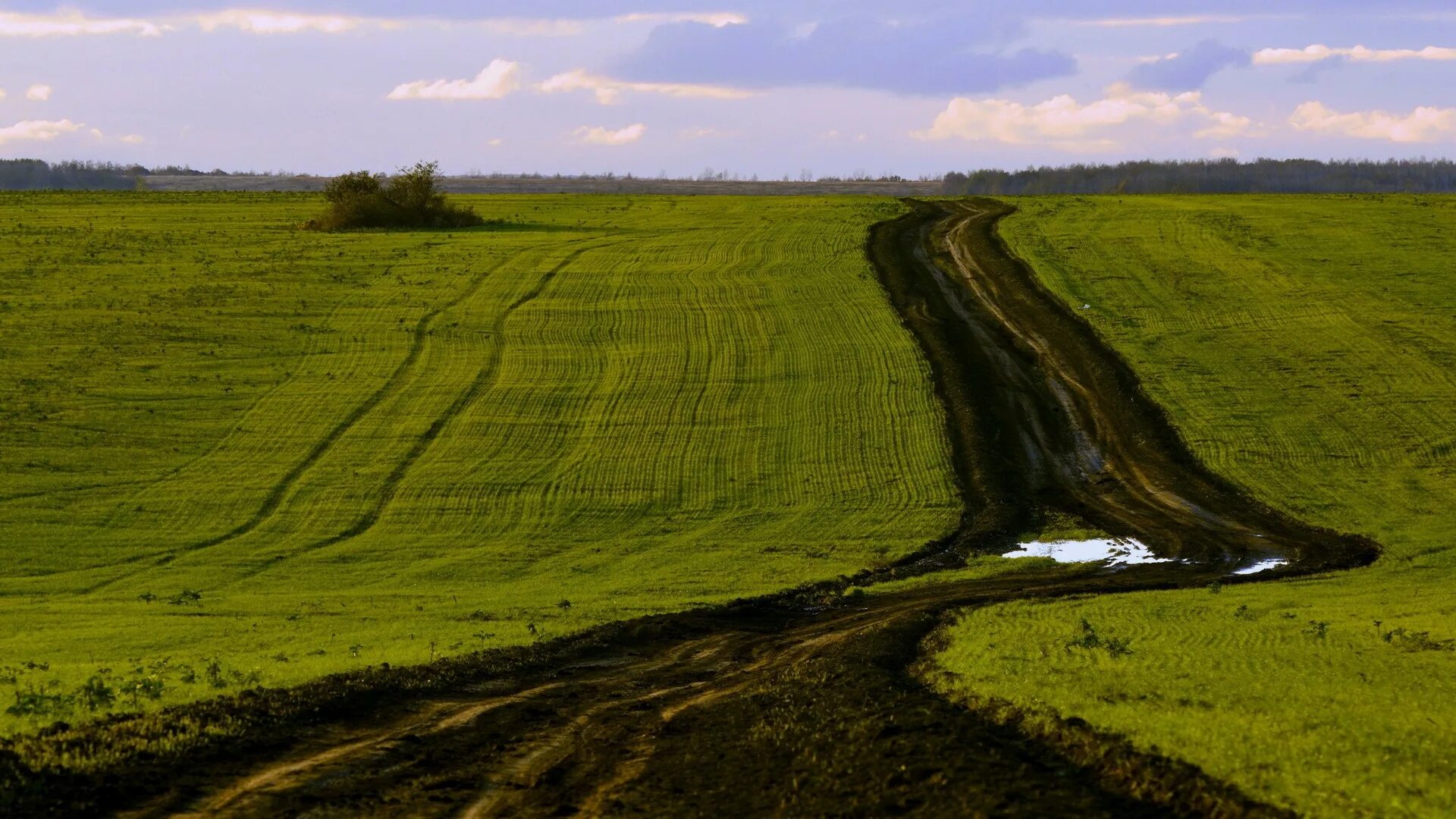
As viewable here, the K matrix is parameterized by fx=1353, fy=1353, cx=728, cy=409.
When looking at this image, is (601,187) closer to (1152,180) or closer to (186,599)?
(1152,180)

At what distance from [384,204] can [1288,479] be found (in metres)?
55.5

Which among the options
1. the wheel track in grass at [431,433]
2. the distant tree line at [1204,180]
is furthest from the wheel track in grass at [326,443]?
the distant tree line at [1204,180]

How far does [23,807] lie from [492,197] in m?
90.4

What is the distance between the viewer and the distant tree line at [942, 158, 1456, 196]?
571 feet

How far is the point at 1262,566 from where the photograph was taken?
2895 centimetres

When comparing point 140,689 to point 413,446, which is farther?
point 413,446

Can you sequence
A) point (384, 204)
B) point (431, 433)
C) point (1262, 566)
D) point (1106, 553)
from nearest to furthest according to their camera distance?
point (1262, 566) → point (1106, 553) → point (431, 433) → point (384, 204)

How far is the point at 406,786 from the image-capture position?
13156 millimetres

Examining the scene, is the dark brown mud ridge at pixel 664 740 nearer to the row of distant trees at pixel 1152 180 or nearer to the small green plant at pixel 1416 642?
the small green plant at pixel 1416 642

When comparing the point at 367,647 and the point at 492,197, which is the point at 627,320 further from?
the point at 492,197

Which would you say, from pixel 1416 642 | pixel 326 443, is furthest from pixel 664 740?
pixel 326 443

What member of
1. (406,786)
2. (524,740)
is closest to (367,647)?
(524,740)

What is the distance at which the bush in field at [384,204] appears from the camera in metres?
76.4

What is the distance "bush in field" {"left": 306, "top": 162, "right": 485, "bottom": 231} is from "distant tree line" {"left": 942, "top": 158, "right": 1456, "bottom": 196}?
103 meters
